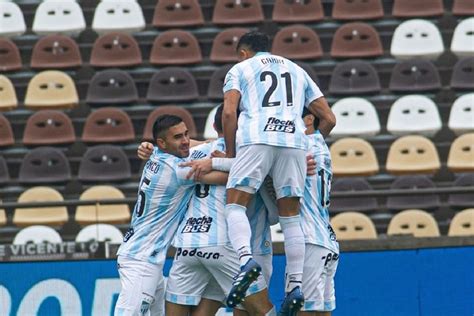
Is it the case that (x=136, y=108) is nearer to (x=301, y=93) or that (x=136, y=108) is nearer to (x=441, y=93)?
(x=441, y=93)

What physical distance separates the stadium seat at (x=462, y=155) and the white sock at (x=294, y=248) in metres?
5.54

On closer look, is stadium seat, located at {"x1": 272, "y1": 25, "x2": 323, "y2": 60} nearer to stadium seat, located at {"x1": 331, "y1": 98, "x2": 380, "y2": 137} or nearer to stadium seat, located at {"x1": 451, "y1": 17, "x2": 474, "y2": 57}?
stadium seat, located at {"x1": 331, "y1": 98, "x2": 380, "y2": 137}

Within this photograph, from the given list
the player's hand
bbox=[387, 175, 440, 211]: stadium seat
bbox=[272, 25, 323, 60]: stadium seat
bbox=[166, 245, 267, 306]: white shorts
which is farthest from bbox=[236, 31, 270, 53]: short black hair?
bbox=[272, 25, 323, 60]: stadium seat

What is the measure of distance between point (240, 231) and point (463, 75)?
276 inches

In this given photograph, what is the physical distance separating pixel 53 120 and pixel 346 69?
3589 millimetres

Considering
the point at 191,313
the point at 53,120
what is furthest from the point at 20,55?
the point at 191,313

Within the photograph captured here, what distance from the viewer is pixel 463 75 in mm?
14188

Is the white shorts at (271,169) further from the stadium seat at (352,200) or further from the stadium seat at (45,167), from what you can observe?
the stadium seat at (45,167)

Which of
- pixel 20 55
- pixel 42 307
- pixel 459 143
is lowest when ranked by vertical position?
pixel 42 307

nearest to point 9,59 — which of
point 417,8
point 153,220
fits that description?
point 417,8

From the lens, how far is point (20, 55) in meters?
15.0

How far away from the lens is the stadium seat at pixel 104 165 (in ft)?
44.5

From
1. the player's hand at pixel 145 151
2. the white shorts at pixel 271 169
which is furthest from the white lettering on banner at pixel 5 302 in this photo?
the white shorts at pixel 271 169

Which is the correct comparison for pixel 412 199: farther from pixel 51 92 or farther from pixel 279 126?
pixel 279 126
